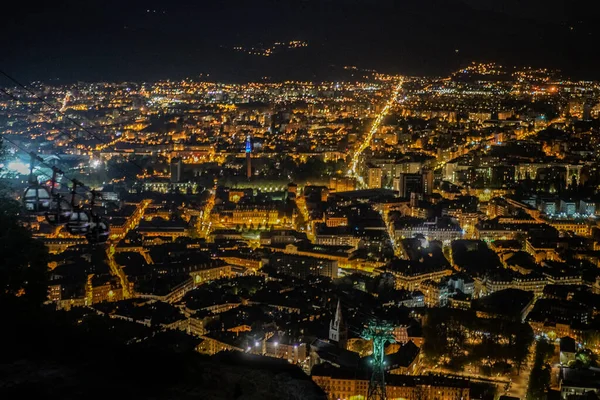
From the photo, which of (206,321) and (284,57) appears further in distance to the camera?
(284,57)

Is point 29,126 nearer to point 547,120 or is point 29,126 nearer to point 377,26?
point 547,120

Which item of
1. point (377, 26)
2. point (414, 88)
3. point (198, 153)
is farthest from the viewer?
point (377, 26)

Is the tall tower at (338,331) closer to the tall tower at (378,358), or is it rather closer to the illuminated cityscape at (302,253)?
the illuminated cityscape at (302,253)

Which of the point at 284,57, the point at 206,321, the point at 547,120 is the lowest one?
the point at 206,321

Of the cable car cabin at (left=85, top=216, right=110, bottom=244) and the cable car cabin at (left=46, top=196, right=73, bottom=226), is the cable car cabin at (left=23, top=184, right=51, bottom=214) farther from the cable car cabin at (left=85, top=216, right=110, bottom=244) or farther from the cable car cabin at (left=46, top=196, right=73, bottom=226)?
the cable car cabin at (left=85, top=216, right=110, bottom=244)

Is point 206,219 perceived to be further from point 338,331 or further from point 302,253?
point 338,331

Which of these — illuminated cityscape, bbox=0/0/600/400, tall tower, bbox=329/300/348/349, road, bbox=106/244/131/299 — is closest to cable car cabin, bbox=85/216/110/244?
illuminated cityscape, bbox=0/0/600/400

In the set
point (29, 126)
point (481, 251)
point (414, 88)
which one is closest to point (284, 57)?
point (414, 88)
